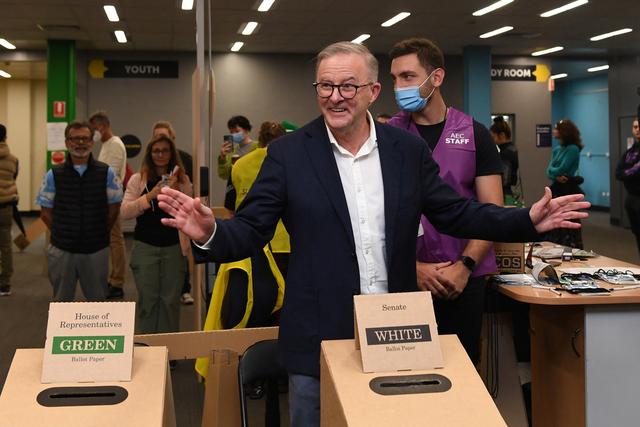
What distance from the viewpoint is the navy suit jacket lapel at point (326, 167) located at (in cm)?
200

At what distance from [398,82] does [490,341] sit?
1368mm

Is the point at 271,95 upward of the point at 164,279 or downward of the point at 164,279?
upward

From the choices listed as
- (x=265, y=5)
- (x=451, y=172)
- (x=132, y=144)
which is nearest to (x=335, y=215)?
(x=451, y=172)

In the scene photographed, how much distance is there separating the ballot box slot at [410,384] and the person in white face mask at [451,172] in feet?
3.22

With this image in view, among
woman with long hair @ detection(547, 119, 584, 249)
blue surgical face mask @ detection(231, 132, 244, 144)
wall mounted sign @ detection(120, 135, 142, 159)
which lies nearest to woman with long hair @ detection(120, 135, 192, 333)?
blue surgical face mask @ detection(231, 132, 244, 144)

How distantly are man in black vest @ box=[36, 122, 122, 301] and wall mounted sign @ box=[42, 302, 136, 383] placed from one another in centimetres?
321

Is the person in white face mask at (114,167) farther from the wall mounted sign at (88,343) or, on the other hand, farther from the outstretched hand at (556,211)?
the outstretched hand at (556,211)

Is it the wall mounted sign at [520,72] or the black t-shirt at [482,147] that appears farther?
the wall mounted sign at [520,72]

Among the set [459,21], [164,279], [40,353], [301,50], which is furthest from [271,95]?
[40,353]

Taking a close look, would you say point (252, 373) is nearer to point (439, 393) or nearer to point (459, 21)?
point (439, 393)

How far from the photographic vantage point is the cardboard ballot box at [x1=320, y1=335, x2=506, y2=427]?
5.23 ft

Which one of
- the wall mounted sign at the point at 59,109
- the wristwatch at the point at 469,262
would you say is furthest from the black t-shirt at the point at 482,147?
the wall mounted sign at the point at 59,109

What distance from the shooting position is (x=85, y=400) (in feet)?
5.58

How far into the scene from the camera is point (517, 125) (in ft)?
51.1
